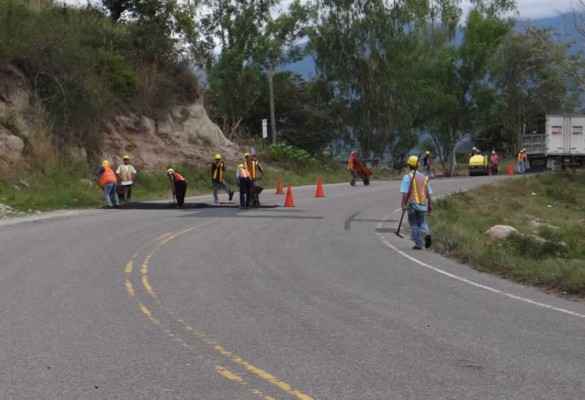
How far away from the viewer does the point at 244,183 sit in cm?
2320

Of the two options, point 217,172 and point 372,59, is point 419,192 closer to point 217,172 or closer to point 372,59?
A: point 217,172

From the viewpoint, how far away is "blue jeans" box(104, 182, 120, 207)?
23953mm

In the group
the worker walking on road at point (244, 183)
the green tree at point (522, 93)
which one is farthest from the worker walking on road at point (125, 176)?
the green tree at point (522, 93)

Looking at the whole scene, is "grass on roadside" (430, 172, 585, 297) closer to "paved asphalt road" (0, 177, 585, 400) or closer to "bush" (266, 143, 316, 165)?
"paved asphalt road" (0, 177, 585, 400)

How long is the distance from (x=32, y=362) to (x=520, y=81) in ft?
241

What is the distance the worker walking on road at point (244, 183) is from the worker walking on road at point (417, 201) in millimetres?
8954

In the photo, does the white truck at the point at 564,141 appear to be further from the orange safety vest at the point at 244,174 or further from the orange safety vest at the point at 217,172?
the orange safety vest at the point at 244,174

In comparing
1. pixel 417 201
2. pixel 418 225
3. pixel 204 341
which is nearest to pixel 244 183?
pixel 418 225

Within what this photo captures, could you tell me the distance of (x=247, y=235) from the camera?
16.4 m

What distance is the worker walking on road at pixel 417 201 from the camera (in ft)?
48.4

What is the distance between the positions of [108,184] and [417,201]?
12396 millimetres

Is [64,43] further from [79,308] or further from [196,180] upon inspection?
[79,308]

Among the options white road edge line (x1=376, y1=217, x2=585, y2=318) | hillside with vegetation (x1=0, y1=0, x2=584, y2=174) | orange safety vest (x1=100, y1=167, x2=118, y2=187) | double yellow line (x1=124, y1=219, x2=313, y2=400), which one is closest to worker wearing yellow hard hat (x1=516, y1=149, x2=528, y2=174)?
hillside with vegetation (x1=0, y1=0, x2=584, y2=174)

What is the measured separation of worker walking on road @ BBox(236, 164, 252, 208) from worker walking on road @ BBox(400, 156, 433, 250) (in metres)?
8.95
